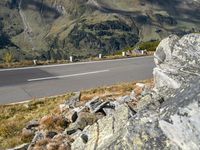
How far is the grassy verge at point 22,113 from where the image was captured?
14.9 m

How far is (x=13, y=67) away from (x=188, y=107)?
28.2 meters

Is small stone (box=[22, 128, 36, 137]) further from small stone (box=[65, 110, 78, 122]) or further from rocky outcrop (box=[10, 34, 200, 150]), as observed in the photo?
small stone (box=[65, 110, 78, 122])

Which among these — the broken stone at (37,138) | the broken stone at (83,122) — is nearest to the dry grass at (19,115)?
the broken stone at (37,138)

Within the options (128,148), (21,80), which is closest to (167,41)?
(128,148)

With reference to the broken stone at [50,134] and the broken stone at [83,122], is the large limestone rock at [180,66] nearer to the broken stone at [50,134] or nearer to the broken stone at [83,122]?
the broken stone at [83,122]

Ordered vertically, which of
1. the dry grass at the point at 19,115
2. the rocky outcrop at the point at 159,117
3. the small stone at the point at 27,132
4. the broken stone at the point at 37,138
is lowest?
the dry grass at the point at 19,115

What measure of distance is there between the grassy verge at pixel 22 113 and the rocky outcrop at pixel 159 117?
1158 millimetres

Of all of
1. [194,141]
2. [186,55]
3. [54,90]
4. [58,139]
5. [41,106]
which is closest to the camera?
[194,141]

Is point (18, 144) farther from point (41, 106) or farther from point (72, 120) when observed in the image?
point (41, 106)

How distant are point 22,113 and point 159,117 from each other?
12.8 m

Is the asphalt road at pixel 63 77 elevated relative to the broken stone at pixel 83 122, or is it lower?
lower

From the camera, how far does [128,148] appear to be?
8.32 metres

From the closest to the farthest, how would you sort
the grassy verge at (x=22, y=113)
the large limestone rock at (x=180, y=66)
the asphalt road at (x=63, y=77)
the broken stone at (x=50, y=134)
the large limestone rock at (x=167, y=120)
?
the large limestone rock at (x=167, y=120), the large limestone rock at (x=180, y=66), the broken stone at (x=50, y=134), the grassy verge at (x=22, y=113), the asphalt road at (x=63, y=77)

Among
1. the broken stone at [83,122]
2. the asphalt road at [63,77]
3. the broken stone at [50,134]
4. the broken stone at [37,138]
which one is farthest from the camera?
the asphalt road at [63,77]
